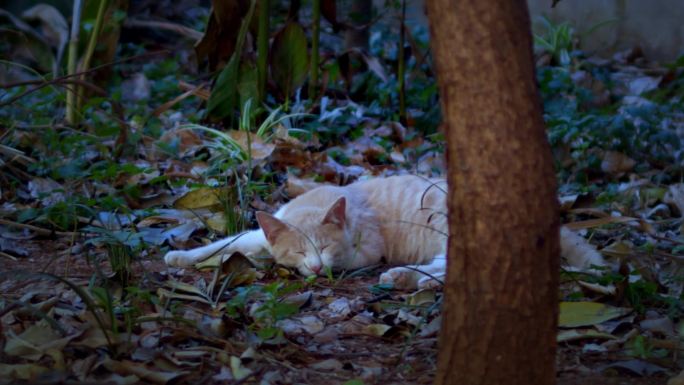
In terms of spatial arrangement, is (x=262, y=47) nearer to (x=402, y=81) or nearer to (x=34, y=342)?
(x=402, y=81)

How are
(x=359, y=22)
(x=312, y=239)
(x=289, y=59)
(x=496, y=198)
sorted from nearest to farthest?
(x=496, y=198), (x=312, y=239), (x=289, y=59), (x=359, y=22)

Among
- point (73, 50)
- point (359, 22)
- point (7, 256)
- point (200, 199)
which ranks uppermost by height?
point (359, 22)

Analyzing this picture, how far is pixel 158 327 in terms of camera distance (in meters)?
2.49

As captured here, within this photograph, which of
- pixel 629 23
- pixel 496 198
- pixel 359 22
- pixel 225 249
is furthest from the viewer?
pixel 629 23

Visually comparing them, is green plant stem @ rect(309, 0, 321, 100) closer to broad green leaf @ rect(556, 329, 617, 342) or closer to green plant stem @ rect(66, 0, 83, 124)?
green plant stem @ rect(66, 0, 83, 124)

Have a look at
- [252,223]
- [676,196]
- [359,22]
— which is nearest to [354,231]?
[252,223]

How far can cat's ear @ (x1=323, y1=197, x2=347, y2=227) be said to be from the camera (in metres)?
3.64

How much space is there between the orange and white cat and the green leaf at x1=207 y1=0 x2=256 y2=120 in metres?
1.27

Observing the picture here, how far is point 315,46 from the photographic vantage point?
536 centimetres

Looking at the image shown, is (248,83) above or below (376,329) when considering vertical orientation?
above

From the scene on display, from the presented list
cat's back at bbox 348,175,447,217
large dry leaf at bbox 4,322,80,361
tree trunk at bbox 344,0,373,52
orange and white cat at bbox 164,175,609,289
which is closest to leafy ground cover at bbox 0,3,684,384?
large dry leaf at bbox 4,322,80,361

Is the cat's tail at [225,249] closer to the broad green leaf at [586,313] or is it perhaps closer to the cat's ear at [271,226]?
the cat's ear at [271,226]

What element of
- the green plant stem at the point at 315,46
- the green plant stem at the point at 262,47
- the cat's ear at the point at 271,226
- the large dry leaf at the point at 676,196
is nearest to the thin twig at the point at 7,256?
the cat's ear at the point at 271,226

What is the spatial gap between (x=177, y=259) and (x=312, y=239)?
0.58 m
